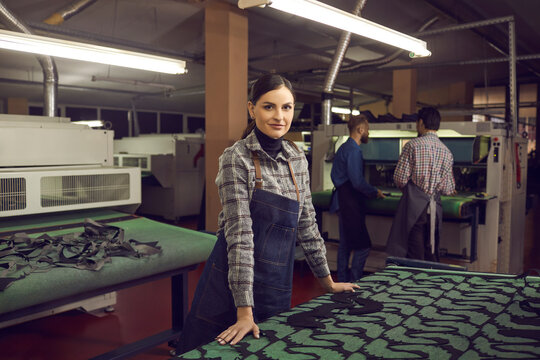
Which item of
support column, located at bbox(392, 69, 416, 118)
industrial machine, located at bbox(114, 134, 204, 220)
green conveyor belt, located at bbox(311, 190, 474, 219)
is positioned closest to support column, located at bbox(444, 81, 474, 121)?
support column, located at bbox(392, 69, 416, 118)

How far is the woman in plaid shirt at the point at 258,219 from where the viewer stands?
56.9 inches

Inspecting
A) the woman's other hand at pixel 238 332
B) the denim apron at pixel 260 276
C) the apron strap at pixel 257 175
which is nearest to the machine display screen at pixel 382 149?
the denim apron at pixel 260 276

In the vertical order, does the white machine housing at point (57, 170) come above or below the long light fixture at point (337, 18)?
below

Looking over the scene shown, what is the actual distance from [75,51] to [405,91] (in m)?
7.42

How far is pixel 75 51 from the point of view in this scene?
299 centimetres

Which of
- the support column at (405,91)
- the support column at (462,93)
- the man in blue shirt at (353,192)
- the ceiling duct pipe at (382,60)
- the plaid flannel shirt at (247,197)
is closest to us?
the plaid flannel shirt at (247,197)

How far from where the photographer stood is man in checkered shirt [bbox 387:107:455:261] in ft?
11.7

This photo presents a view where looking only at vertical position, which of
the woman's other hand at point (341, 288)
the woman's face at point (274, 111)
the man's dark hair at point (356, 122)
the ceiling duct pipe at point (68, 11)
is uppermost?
the ceiling duct pipe at point (68, 11)

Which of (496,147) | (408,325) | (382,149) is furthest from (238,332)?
(382,149)

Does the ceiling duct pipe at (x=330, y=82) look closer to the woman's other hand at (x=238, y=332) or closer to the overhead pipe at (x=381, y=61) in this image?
the overhead pipe at (x=381, y=61)

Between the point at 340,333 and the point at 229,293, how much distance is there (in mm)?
469

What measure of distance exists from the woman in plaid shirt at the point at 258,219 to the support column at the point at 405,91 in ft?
26.4

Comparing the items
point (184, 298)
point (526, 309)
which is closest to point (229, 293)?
point (526, 309)

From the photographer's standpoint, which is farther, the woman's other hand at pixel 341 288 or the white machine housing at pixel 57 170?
the white machine housing at pixel 57 170
